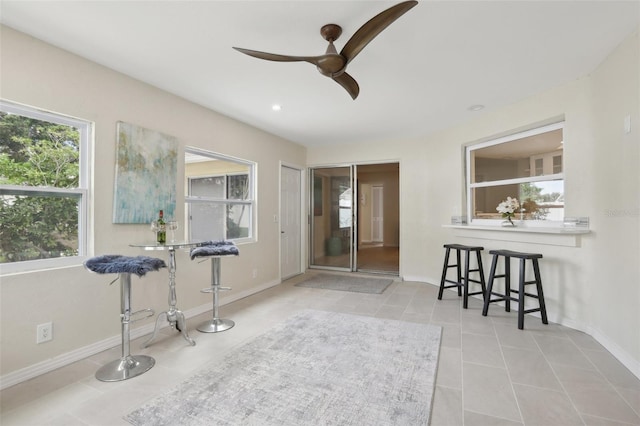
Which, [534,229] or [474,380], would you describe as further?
[534,229]

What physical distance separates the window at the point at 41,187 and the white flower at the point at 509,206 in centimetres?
437

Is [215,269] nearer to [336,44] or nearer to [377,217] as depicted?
[336,44]

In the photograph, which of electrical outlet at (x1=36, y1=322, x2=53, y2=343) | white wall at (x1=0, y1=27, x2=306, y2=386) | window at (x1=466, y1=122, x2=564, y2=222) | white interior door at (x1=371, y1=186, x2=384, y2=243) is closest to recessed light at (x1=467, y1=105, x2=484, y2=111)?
window at (x1=466, y1=122, x2=564, y2=222)

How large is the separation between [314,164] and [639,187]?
452 cm

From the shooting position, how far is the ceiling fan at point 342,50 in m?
1.70

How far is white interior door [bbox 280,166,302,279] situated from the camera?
5.25 meters

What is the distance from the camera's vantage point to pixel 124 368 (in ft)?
7.27

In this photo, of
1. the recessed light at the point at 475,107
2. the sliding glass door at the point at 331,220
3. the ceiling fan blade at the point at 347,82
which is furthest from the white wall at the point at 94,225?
the recessed light at the point at 475,107

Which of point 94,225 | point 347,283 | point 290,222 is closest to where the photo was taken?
point 94,225

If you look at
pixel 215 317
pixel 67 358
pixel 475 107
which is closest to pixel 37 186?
pixel 67 358

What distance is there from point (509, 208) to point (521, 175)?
44 cm

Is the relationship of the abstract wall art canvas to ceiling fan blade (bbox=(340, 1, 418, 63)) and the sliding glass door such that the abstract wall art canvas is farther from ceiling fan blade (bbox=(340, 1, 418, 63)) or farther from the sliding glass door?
the sliding glass door

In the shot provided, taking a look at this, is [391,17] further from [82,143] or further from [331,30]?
[82,143]

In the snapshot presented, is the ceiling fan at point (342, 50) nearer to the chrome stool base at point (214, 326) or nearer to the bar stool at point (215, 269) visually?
the bar stool at point (215, 269)
